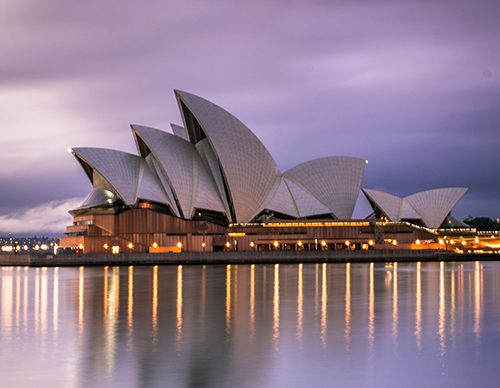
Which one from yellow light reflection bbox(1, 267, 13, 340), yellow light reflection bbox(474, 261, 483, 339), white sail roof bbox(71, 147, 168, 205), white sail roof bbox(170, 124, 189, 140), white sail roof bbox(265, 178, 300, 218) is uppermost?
white sail roof bbox(170, 124, 189, 140)

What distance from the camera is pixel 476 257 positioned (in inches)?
3583

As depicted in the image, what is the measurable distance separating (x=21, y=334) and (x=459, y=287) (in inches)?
983

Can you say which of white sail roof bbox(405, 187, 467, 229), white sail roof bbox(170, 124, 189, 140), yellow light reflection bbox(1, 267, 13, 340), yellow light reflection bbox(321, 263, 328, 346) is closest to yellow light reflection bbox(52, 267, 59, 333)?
yellow light reflection bbox(1, 267, 13, 340)

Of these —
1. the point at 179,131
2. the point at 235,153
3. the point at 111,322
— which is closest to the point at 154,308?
the point at 111,322

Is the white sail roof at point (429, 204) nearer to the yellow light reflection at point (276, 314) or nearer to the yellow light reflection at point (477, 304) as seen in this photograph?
the yellow light reflection at point (477, 304)

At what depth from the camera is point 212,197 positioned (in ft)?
259

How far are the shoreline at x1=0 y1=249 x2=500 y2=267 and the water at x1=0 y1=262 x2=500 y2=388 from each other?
37324 mm

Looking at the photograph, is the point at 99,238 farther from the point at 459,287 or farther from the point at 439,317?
the point at 439,317

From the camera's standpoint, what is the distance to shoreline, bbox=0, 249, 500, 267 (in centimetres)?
7669

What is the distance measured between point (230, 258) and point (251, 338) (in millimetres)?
56624

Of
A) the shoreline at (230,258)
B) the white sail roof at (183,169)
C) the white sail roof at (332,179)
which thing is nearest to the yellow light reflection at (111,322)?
the shoreline at (230,258)

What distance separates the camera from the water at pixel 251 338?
17.2 meters

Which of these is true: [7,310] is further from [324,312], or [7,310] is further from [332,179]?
[332,179]

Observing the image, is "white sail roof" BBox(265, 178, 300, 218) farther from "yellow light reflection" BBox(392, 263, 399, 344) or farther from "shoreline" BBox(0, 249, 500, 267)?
"yellow light reflection" BBox(392, 263, 399, 344)
